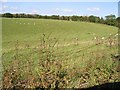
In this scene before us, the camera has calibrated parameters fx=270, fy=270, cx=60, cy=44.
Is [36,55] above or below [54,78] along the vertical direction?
above

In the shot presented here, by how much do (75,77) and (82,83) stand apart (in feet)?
0.82

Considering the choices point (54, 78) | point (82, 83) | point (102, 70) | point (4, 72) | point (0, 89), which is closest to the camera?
point (0, 89)

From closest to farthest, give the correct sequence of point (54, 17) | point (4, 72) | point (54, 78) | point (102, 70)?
point (4, 72) < point (54, 78) < point (102, 70) < point (54, 17)

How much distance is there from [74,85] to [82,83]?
32 cm

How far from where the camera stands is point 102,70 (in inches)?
306

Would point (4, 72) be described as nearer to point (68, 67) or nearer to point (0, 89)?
point (0, 89)

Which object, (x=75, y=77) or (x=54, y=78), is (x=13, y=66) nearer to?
(x=54, y=78)

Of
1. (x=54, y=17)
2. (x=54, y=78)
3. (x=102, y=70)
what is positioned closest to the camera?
(x=54, y=78)

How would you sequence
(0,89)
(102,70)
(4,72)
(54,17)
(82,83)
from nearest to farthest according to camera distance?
(0,89), (4,72), (82,83), (102,70), (54,17)

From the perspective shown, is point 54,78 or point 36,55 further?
point 36,55

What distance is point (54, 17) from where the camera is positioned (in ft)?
169

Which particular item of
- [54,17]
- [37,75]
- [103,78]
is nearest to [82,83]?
[103,78]

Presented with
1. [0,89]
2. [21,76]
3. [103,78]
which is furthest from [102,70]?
[0,89]

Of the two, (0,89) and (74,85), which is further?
(74,85)
